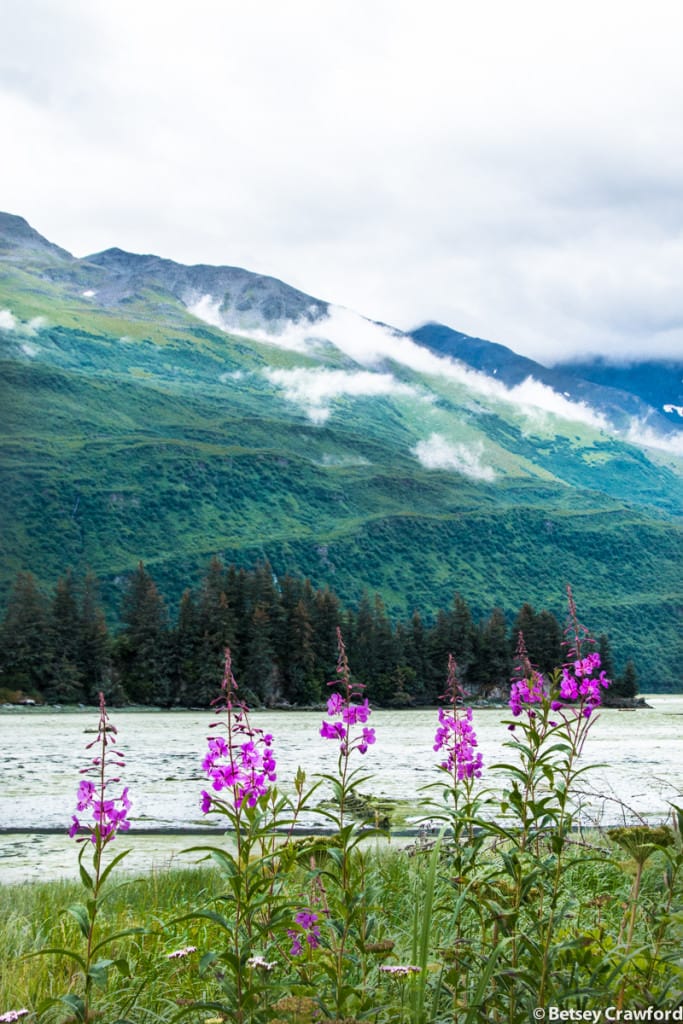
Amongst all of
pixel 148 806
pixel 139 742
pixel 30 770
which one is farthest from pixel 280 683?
pixel 148 806

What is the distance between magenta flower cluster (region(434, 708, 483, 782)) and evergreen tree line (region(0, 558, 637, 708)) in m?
121

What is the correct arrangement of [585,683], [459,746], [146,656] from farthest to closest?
[146,656]
[459,746]
[585,683]

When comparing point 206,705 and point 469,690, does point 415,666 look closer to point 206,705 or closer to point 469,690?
point 469,690

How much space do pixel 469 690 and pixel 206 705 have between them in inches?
1886

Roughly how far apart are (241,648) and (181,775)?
98.0 m

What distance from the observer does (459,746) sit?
792cm

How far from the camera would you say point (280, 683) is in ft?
469

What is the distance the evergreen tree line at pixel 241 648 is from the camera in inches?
5123

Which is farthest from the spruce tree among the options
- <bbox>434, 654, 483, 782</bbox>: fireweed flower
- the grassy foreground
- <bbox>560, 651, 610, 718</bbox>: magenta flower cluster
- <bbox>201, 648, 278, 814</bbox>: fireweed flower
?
<bbox>560, 651, 610, 718</bbox>: magenta flower cluster

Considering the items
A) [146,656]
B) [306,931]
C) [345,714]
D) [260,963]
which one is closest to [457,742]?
[345,714]

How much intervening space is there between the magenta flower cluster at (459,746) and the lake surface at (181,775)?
1.03 feet

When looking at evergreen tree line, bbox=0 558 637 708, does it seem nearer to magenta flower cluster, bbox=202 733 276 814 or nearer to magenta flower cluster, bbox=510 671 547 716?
magenta flower cluster, bbox=202 733 276 814

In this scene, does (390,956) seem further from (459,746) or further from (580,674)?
(580,674)

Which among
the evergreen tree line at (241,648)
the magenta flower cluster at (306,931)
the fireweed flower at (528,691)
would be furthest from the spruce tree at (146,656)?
the fireweed flower at (528,691)
